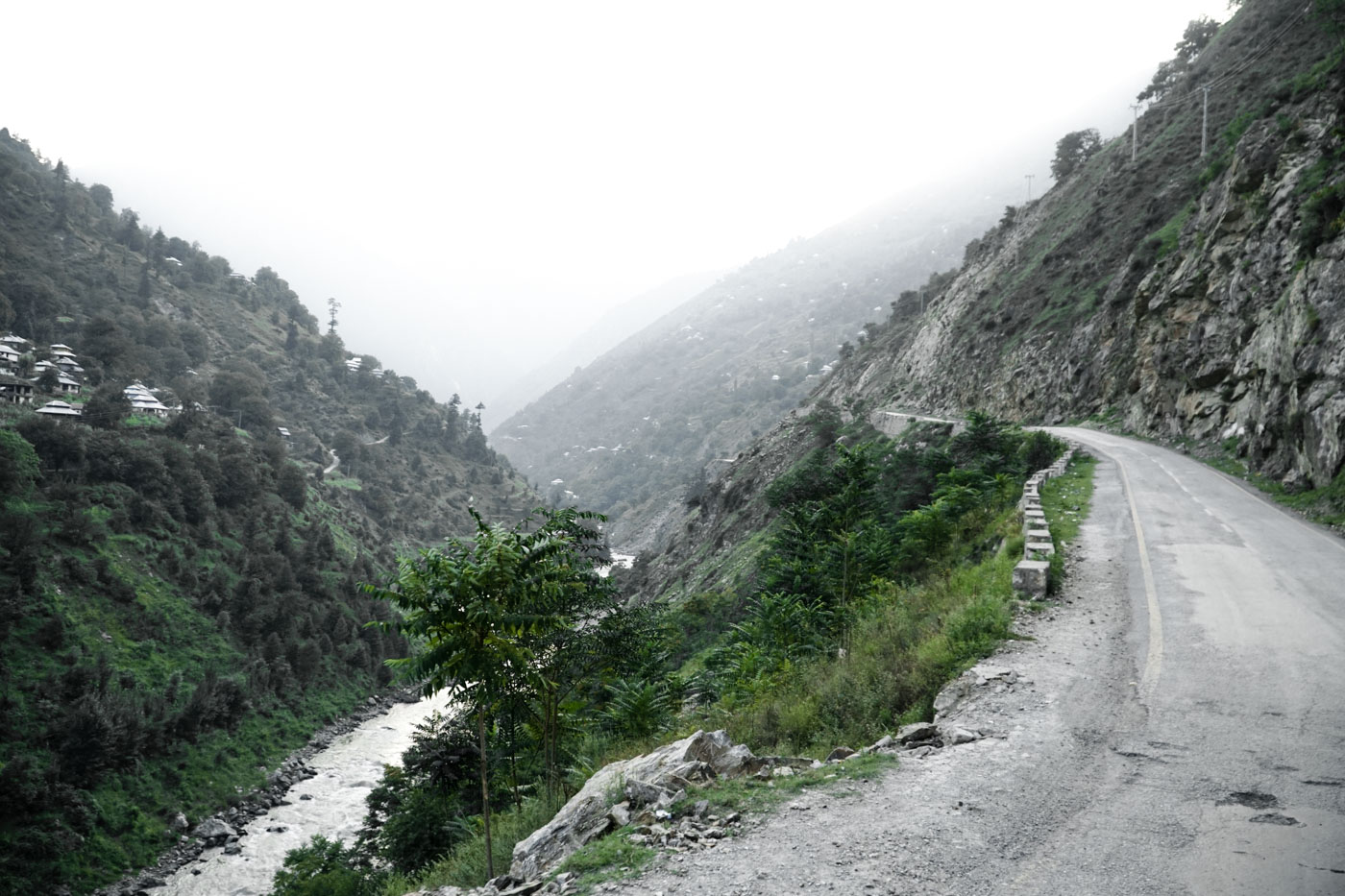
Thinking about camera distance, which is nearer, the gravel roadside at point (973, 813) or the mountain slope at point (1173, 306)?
the gravel roadside at point (973, 813)

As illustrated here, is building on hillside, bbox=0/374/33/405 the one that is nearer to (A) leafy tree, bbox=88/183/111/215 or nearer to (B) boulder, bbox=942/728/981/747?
(A) leafy tree, bbox=88/183/111/215

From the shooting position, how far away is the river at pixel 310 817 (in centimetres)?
3441

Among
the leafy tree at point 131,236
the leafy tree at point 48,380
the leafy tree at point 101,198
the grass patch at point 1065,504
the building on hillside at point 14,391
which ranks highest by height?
the leafy tree at point 101,198

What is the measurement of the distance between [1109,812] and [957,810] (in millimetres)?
1048

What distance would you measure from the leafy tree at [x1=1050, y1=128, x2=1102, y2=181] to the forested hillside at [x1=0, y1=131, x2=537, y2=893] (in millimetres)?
90509

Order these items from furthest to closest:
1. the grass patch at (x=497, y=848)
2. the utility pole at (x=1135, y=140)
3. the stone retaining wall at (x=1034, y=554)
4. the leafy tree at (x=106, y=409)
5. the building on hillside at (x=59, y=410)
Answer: the leafy tree at (x=106, y=409) < the building on hillside at (x=59, y=410) < the utility pole at (x=1135, y=140) < the stone retaining wall at (x=1034, y=554) < the grass patch at (x=497, y=848)

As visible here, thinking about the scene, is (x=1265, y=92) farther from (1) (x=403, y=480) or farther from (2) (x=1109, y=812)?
(1) (x=403, y=480)

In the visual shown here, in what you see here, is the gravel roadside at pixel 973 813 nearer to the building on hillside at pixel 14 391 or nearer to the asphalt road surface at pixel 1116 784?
the asphalt road surface at pixel 1116 784

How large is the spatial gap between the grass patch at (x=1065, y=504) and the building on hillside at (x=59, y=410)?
275 ft

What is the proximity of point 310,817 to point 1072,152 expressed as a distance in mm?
99049

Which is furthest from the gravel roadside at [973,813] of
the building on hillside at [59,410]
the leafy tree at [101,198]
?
the leafy tree at [101,198]

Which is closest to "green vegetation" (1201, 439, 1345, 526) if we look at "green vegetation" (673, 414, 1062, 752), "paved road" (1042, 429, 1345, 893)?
"paved road" (1042, 429, 1345, 893)

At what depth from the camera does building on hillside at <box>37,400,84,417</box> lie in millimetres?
63438

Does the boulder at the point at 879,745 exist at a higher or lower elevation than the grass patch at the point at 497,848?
higher
